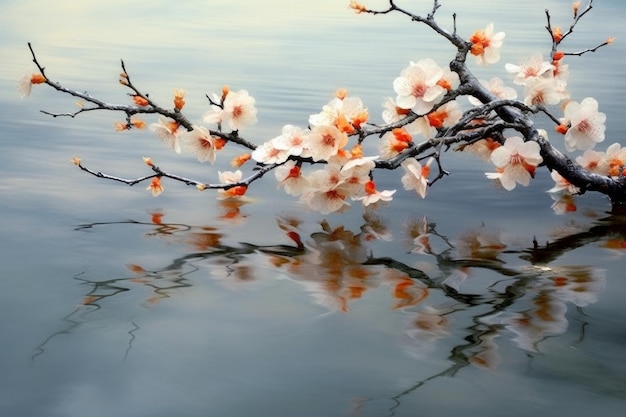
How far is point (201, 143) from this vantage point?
282 cm

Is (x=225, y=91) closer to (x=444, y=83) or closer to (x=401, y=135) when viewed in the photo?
(x=401, y=135)

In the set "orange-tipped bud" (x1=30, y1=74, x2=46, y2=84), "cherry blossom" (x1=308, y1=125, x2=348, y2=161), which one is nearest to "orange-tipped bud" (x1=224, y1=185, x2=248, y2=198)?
"cherry blossom" (x1=308, y1=125, x2=348, y2=161)

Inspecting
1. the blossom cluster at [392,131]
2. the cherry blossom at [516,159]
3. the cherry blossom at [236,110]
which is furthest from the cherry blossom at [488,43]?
the cherry blossom at [236,110]

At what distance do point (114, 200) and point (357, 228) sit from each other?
2.54ft

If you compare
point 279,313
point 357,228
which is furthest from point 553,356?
point 357,228

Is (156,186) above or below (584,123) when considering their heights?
below

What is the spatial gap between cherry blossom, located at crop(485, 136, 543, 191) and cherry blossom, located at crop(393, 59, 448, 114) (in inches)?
8.8

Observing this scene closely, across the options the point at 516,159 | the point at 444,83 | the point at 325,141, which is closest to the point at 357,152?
the point at 325,141

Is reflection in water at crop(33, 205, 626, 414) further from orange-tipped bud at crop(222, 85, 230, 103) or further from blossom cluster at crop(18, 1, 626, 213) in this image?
orange-tipped bud at crop(222, 85, 230, 103)

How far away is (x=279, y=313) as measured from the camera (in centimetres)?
201

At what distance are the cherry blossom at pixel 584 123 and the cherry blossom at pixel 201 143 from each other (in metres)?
0.99

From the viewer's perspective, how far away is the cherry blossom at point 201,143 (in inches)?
109

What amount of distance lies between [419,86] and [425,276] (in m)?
0.61

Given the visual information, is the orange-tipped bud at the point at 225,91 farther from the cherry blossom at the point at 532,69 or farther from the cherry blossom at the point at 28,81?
the cherry blossom at the point at 532,69
